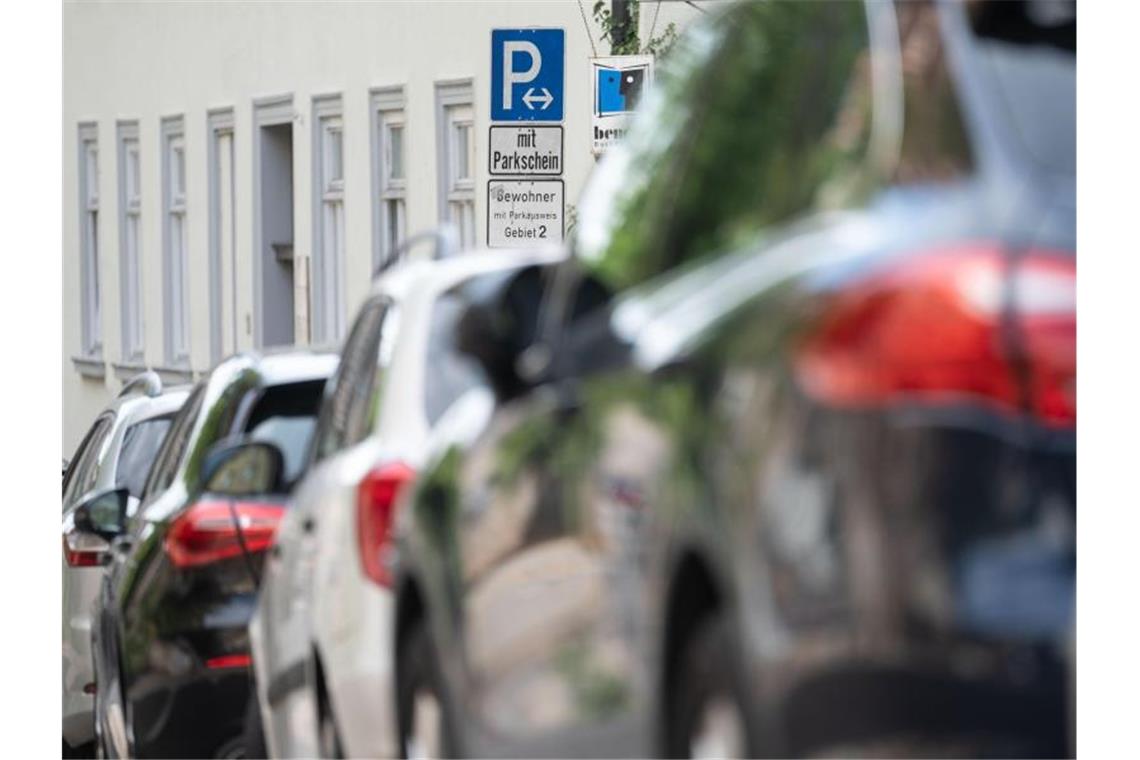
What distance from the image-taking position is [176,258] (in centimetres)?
1187

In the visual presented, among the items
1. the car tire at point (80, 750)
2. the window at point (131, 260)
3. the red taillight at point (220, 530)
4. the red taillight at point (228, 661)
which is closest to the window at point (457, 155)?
the window at point (131, 260)

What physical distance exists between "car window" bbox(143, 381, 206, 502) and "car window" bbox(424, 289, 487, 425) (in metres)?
2.77

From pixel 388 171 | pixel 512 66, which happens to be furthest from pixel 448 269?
pixel 512 66

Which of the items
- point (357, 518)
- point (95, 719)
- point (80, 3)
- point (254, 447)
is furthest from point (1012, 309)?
point (80, 3)

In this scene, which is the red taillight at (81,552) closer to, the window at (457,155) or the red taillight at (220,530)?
the window at (457,155)

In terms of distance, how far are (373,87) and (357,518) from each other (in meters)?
4.77

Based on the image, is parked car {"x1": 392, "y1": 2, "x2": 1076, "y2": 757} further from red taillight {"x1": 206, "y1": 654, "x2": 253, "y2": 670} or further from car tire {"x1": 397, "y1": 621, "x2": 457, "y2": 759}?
red taillight {"x1": 206, "y1": 654, "x2": 253, "y2": 670}

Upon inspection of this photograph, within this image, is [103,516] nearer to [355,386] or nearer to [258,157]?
[258,157]

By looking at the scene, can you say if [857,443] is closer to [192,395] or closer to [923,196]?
[923,196]

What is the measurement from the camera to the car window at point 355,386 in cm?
587

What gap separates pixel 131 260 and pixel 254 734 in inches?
221

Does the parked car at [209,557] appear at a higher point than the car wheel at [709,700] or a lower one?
lower

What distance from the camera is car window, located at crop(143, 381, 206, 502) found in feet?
27.6
